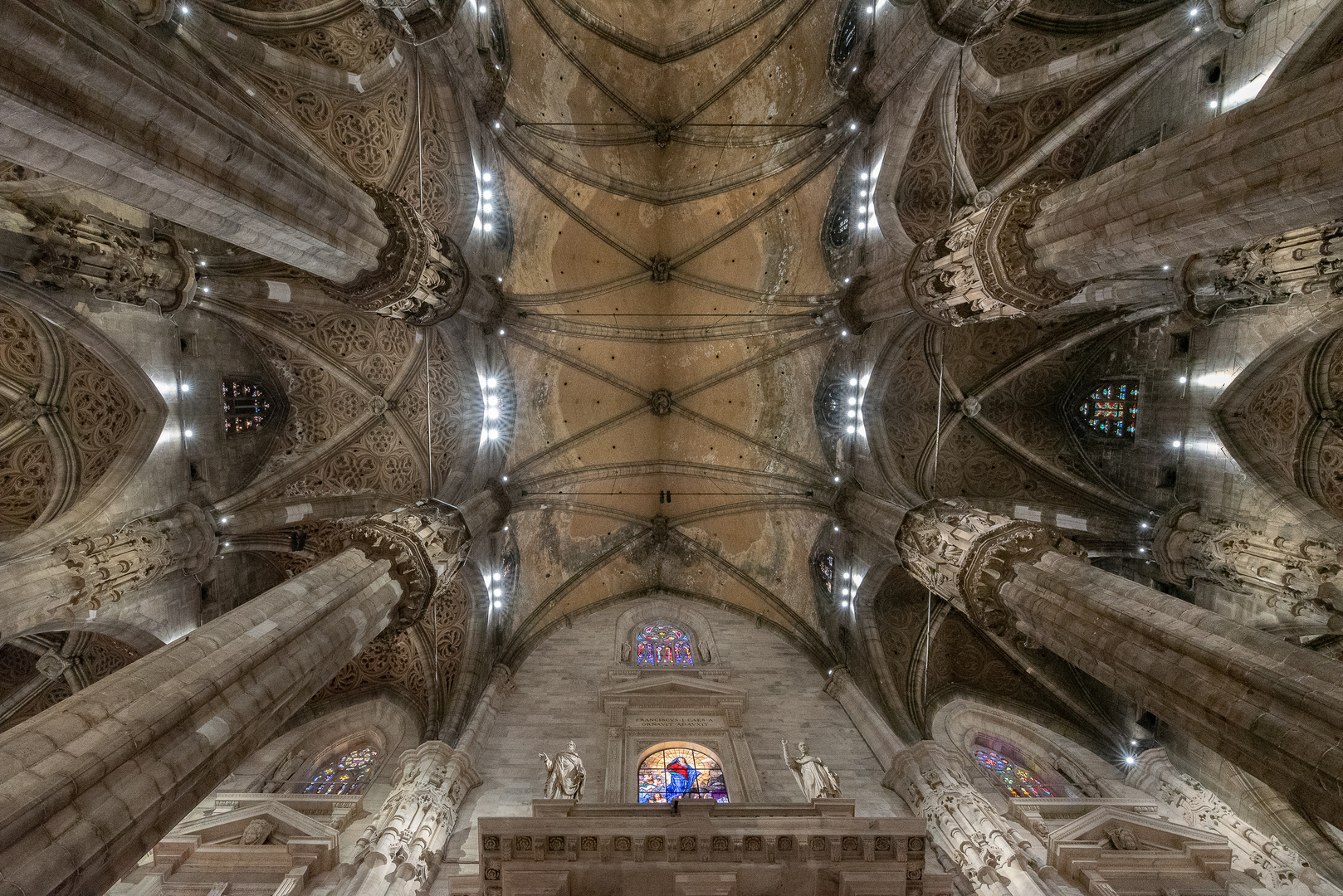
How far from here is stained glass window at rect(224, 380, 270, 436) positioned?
44.1 feet

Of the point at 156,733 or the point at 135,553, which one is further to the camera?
the point at 135,553

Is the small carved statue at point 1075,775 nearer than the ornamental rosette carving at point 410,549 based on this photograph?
No

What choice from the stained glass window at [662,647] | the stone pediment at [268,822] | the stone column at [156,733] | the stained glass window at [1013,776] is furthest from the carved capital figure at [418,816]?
the stained glass window at [1013,776]

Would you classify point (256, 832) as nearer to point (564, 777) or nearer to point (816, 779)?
point (564, 777)

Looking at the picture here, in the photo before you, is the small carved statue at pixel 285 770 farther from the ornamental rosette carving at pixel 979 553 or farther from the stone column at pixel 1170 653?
the stone column at pixel 1170 653

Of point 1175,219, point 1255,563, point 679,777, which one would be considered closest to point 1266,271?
point 1255,563

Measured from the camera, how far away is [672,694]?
14758mm

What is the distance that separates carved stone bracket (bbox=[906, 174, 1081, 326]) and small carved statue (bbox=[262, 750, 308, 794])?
1476cm

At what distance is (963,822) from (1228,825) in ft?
15.0

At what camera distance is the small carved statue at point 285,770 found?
11.7m

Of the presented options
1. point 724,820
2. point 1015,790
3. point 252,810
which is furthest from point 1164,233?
point 252,810

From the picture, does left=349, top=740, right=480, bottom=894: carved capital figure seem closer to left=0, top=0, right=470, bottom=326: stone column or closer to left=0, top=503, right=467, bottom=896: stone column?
left=0, top=503, right=467, bottom=896: stone column

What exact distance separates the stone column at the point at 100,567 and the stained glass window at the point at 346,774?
4.78 meters

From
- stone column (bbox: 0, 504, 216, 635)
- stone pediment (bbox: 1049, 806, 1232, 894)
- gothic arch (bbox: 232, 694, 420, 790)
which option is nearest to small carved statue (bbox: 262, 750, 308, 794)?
gothic arch (bbox: 232, 694, 420, 790)
